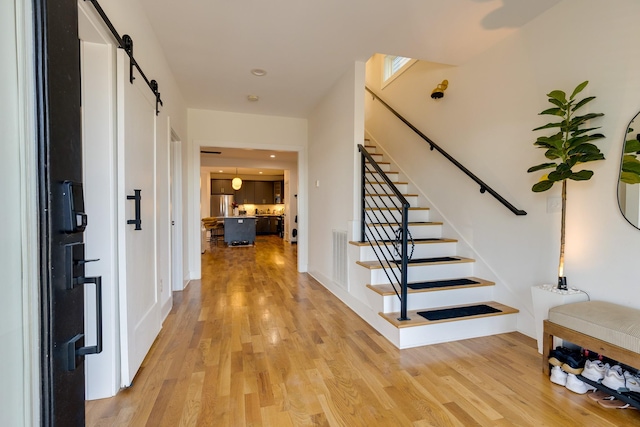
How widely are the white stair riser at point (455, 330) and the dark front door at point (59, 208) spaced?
6.88ft

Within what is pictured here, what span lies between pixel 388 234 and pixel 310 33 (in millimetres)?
2106

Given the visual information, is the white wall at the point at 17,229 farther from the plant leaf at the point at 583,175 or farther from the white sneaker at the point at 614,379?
the plant leaf at the point at 583,175

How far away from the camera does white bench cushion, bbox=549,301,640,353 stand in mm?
1557

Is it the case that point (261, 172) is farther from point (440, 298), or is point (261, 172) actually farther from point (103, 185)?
point (103, 185)

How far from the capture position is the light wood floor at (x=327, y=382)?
5.15 ft

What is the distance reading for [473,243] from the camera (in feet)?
10.3

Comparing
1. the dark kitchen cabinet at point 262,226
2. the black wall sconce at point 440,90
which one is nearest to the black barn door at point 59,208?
the black wall sconce at point 440,90

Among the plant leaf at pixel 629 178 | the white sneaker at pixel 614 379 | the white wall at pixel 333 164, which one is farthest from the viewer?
the white wall at pixel 333 164

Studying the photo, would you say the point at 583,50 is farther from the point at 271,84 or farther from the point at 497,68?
the point at 271,84

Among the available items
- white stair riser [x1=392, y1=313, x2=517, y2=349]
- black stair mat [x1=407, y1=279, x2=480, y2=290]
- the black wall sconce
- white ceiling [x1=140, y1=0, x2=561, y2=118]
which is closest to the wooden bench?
white stair riser [x1=392, y1=313, x2=517, y2=349]

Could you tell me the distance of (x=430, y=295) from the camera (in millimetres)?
2691

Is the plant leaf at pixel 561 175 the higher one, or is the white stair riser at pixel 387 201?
the plant leaf at pixel 561 175

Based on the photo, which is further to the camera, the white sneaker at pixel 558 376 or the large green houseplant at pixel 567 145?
the large green houseplant at pixel 567 145

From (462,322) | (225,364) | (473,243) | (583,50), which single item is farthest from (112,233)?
(583,50)
